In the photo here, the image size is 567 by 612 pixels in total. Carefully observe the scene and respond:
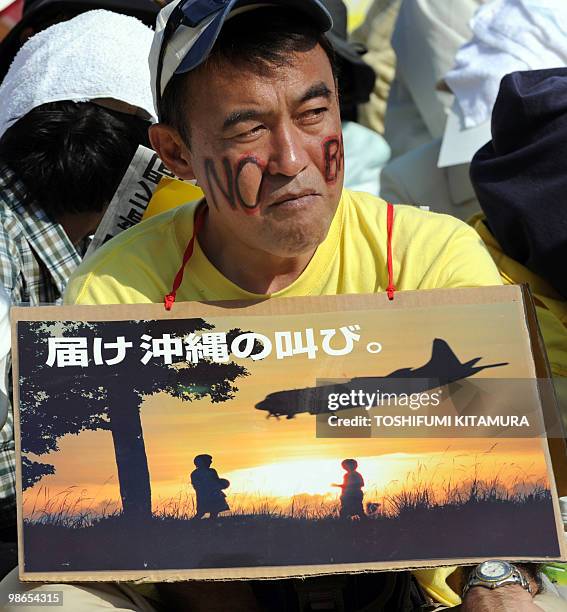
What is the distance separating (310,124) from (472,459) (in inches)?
25.6

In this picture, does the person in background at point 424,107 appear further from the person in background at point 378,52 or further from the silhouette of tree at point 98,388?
the silhouette of tree at point 98,388

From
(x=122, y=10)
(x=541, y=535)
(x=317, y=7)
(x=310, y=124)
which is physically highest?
(x=122, y=10)

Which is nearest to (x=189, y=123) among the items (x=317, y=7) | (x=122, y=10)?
(x=317, y=7)

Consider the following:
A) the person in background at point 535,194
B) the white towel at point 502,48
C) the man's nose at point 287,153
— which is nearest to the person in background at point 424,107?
the white towel at point 502,48

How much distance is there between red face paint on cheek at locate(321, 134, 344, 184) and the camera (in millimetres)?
1913

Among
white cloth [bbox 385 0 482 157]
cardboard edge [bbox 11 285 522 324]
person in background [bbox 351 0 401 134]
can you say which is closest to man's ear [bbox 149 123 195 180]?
cardboard edge [bbox 11 285 522 324]

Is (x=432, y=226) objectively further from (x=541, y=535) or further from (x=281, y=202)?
(x=541, y=535)

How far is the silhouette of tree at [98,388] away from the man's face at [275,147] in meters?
0.22

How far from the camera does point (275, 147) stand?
186cm

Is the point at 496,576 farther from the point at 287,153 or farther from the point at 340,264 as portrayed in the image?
the point at 287,153

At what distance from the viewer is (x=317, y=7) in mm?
1889

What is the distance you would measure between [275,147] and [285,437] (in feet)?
1.65

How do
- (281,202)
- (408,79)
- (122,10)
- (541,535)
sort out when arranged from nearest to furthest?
(541,535) < (281,202) < (122,10) < (408,79)

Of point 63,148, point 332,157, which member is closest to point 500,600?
point 332,157
